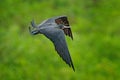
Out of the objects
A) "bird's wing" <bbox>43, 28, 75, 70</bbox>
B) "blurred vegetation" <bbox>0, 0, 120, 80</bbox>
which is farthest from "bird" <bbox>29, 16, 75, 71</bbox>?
"blurred vegetation" <bbox>0, 0, 120, 80</bbox>

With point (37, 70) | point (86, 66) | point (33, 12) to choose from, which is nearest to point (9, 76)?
point (37, 70)

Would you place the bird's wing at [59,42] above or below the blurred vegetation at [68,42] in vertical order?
above

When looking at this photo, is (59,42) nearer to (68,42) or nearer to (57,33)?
(57,33)

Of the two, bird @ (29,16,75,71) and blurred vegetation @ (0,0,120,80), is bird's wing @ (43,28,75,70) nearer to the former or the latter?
bird @ (29,16,75,71)

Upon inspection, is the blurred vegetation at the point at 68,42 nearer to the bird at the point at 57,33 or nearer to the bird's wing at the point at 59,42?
the bird at the point at 57,33

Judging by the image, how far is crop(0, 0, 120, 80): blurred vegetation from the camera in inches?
452

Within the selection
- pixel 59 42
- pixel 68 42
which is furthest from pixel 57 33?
pixel 68 42

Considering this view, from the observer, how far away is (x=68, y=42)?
1268cm

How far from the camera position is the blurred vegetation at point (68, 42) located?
37.7 ft

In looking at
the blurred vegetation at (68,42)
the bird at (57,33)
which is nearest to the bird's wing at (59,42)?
the bird at (57,33)

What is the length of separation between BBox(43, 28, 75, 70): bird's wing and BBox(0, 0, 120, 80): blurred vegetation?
24.3 feet

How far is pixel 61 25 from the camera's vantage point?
9.62 feet

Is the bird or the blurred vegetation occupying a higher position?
the bird

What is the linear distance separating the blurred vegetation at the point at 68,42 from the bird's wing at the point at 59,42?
7.40 meters
